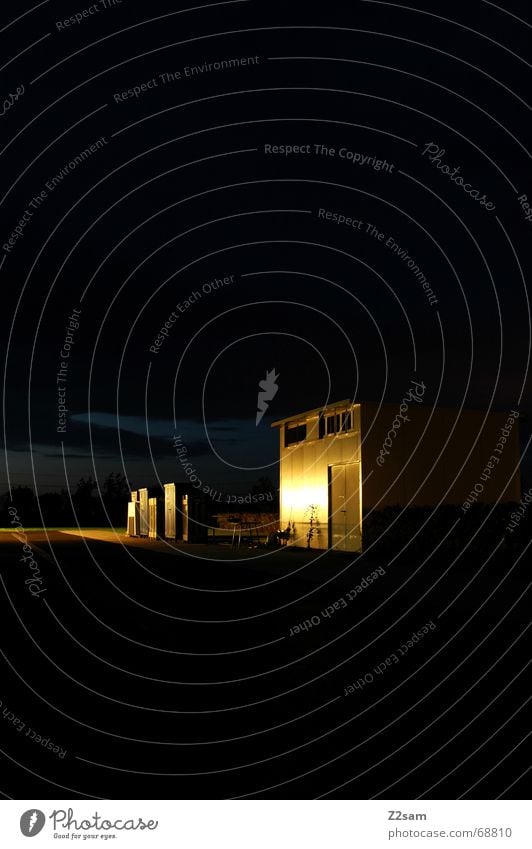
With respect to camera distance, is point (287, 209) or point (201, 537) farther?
point (201, 537)

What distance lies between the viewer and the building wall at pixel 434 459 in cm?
2134

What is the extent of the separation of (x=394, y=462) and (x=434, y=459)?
1.31 m

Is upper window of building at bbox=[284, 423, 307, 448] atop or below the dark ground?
atop

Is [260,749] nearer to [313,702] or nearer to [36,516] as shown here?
[313,702]

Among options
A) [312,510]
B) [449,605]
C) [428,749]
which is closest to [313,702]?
[428,749]

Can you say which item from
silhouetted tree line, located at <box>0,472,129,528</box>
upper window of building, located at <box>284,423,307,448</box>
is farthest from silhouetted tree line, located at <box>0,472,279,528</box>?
upper window of building, located at <box>284,423,307,448</box>

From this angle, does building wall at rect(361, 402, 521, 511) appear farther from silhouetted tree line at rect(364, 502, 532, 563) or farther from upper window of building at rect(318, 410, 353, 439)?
silhouetted tree line at rect(364, 502, 532, 563)

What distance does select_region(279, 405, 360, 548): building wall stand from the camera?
22.2 metres

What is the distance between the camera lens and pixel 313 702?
5.80 meters

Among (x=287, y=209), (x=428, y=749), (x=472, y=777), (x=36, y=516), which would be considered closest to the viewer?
(x=472, y=777)

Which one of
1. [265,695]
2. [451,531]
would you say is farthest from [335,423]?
[265,695]

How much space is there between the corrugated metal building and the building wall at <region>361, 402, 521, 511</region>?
0.03m

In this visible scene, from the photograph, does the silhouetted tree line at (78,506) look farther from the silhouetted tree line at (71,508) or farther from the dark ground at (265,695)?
the dark ground at (265,695)

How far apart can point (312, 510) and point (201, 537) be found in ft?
25.8
